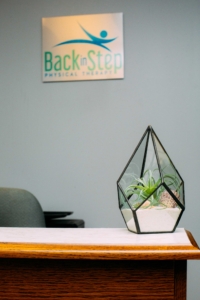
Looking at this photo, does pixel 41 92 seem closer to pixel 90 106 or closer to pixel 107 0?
pixel 90 106

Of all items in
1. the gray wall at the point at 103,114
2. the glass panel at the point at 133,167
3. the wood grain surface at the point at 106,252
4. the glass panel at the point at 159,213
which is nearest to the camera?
the wood grain surface at the point at 106,252

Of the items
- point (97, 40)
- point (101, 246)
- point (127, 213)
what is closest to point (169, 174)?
point (127, 213)

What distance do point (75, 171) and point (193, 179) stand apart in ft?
2.90

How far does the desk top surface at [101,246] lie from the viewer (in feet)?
2.98

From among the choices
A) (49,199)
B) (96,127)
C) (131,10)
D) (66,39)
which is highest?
(131,10)

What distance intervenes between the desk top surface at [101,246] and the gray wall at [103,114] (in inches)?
69.2

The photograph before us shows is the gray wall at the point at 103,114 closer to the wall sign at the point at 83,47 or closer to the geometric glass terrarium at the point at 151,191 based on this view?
the wall sign at the point at 83,47

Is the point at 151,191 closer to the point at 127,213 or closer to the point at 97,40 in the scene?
the point at 127,213

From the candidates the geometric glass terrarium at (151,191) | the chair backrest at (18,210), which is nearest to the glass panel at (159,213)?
the geometric glass terrarium at (151,191)

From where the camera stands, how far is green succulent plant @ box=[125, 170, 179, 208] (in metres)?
1.15

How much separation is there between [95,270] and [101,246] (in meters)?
0.06

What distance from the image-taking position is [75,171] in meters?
2.91

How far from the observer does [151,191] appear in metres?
1.17

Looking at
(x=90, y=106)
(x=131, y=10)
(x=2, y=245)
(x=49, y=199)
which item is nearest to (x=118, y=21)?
(x=131, y=10)
